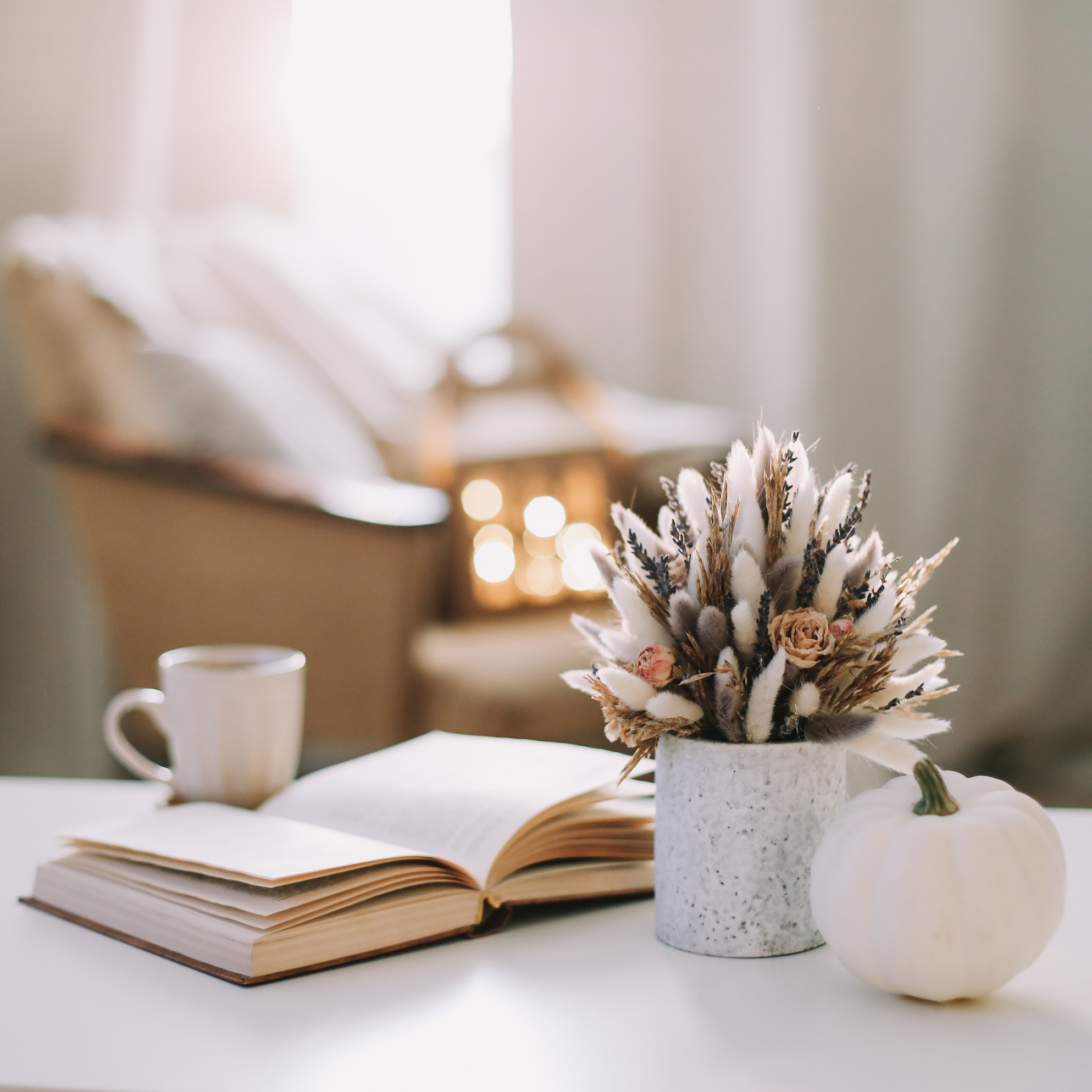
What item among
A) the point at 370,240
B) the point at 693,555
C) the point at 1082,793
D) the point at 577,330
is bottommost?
the point at 1082,793

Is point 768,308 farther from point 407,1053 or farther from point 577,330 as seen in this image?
point 407,1053

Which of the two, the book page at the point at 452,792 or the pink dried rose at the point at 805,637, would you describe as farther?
the book page at the point at 452,792

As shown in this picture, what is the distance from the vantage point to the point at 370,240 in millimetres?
2371

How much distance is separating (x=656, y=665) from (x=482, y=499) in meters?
1.21

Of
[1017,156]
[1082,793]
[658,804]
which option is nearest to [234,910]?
[658,804]

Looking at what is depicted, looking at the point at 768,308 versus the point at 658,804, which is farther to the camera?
the point at 768,308

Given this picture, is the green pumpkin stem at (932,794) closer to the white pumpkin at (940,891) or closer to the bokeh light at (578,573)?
the white pumpkin at (940,891)

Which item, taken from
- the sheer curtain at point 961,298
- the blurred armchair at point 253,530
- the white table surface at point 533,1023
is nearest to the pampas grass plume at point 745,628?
the white table surface at point 533,1023

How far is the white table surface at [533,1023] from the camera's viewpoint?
0.38 meters

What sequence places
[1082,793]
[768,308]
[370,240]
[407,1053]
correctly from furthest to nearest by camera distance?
[370,240] → [768,308] → [1082,793] → [407,1053]

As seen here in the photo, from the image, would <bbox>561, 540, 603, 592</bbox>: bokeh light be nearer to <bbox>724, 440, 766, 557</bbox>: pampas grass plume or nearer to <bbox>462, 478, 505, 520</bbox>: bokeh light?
<bbox>462, 478, 505, 520</bbox>: bokeh light

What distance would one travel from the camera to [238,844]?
0.52 meters

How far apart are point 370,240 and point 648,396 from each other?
0.68 meters

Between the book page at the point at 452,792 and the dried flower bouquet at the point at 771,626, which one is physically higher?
the dried flower bouquet at the point at 771,626
